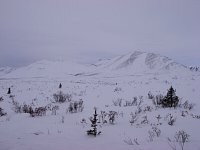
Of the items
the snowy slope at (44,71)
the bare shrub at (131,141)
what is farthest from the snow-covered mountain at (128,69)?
the bare shrub at (131,141)

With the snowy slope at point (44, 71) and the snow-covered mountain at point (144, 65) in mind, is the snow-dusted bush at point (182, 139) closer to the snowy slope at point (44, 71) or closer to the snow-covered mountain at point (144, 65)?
the snowy slope at point (44, 71)

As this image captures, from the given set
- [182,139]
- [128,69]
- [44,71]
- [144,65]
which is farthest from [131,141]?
[144,65]

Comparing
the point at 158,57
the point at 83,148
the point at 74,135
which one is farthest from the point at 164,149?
the point at 158,57

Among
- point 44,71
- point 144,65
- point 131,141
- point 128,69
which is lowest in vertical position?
point 131,141

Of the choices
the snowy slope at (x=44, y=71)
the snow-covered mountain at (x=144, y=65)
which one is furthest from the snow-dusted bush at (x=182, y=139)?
the snow-covered mountain at (x=144, y=65)

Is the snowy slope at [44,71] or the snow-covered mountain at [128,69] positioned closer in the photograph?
the snowy slope at [44,71]

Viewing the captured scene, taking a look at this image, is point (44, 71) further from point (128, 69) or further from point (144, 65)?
point (144, 65)

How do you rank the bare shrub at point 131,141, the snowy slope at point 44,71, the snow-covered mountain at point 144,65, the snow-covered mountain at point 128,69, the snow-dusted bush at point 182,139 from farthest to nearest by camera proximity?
the snow-covered mountain at point 144,65 → the snow-covered mountain at point 128,69 → the snowy slope at point 44,71 → the bare shrub at point 131,141 → the snow-dusted bush at point 182,139

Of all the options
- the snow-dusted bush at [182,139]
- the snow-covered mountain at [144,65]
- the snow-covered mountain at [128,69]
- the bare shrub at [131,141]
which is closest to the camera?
the snow-dusted bush at [182,139]

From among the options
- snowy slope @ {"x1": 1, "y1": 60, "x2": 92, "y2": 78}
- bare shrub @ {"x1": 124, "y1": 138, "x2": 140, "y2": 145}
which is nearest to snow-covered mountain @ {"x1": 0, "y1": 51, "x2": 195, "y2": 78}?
snowy slope @ {"x1": 1, "y1": 60, "x2": 92, "y2": 78}

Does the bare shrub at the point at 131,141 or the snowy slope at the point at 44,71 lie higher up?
the snowy slope at the point at 44,71

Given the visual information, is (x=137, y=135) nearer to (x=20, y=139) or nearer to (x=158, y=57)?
(x=20, y=139)

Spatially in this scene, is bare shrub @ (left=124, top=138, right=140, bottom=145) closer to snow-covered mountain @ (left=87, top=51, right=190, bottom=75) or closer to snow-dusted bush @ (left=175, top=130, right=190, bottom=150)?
snow-dusted bush @ (left=175, top=130, right=190, bottom=150)

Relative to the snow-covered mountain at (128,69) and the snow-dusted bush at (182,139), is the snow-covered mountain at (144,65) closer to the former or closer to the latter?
the snow-covered mountain at (128,69)
